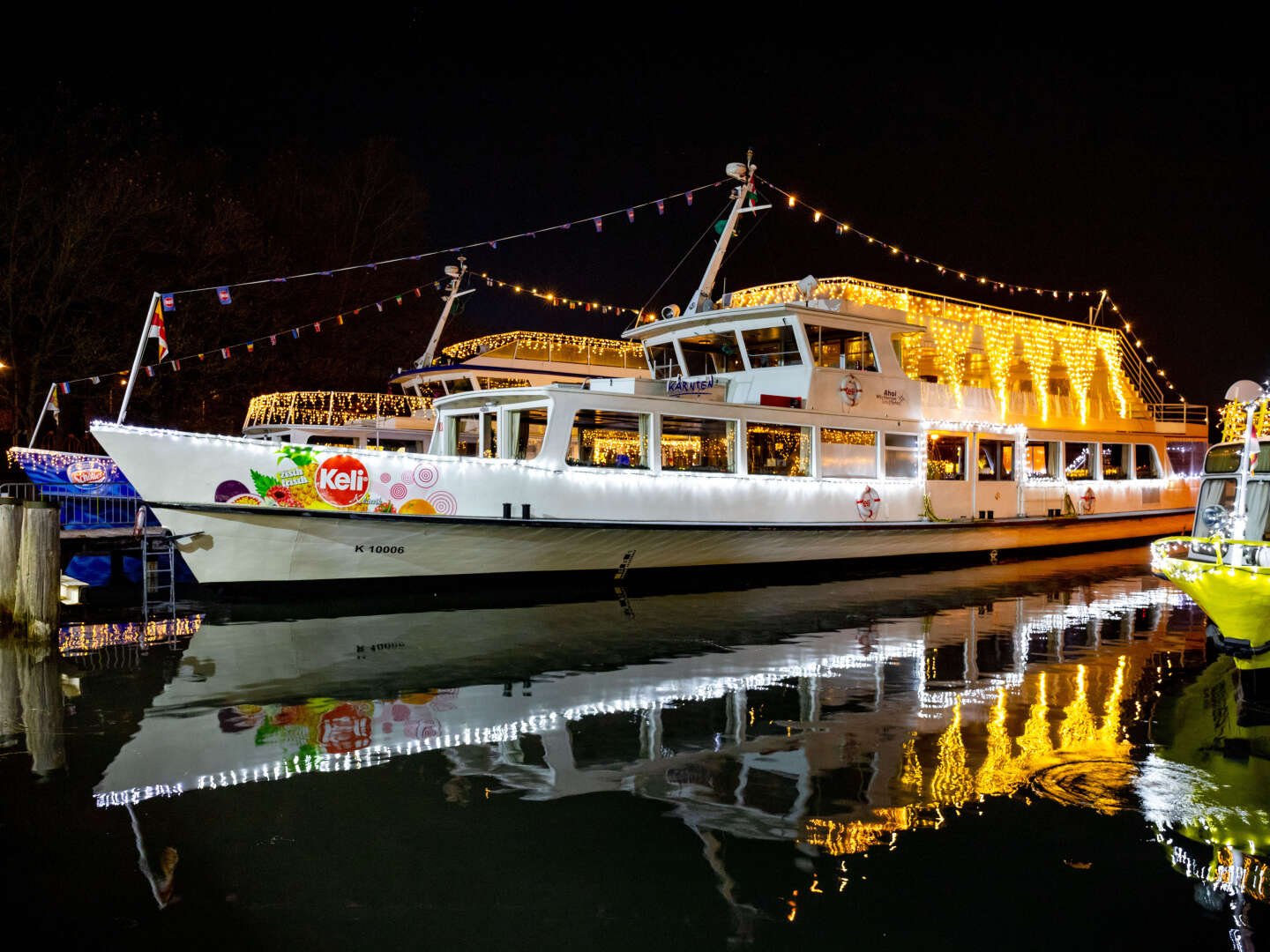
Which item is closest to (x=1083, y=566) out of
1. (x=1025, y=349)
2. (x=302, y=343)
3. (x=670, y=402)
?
(x=1025, y=349)

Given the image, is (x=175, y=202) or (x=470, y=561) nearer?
(x=470, y=561)

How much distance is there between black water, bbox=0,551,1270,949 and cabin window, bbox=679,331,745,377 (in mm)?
7590

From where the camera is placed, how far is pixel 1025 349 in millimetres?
19875

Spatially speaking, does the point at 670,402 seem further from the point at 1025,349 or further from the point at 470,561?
the point at 1025,349

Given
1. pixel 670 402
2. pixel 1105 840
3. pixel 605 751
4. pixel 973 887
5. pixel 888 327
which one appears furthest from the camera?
pixel 888 327

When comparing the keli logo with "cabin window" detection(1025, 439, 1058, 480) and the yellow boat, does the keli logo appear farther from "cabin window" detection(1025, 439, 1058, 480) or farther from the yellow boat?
"cabin window" detection(1025, 439, 1058, 480)

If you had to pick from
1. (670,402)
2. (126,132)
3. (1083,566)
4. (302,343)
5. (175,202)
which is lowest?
(1083,566)

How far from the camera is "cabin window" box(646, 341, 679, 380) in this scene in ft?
55.8

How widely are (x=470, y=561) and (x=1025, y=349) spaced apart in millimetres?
13249

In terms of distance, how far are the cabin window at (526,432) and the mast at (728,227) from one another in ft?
12.5

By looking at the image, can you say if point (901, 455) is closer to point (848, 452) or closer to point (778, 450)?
point (848, 452)

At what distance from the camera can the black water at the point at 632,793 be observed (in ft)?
13.0

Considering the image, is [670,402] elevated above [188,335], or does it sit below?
below

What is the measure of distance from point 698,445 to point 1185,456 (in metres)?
15.3
